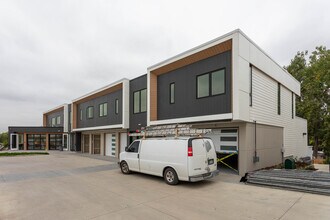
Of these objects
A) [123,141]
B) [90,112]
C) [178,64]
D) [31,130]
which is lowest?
[123,141]

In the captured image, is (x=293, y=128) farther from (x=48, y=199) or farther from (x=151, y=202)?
(x=48, y=199)

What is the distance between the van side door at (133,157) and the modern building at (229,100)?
323 centimetres

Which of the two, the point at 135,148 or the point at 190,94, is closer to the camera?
the point at 135,148

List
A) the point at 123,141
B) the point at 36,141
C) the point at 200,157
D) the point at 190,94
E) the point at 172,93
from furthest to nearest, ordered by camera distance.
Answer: the point at 36,141 < the point at 123,141 < the point at 172,93 < the point at 190,94 < the point at 200,157

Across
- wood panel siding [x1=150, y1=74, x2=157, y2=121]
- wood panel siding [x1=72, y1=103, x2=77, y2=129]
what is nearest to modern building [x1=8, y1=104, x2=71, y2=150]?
wood panel siding [x1=72, y1=103, x2=77, y2=129]

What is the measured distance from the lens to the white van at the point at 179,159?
7742 millimetres

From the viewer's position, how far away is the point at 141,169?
973 centimetres

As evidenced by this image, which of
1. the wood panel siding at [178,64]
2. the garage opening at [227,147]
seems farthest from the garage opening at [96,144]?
the garage opening at [227,147]

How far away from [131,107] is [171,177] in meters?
10.0

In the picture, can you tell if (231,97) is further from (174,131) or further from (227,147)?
(174,131)

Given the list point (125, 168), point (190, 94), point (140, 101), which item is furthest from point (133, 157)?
point (140, 101)

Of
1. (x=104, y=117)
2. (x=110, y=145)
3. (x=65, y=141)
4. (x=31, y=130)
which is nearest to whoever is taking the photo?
(x=104, y=117)

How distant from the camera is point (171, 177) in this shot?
8.24m

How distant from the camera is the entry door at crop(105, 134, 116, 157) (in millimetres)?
20562
